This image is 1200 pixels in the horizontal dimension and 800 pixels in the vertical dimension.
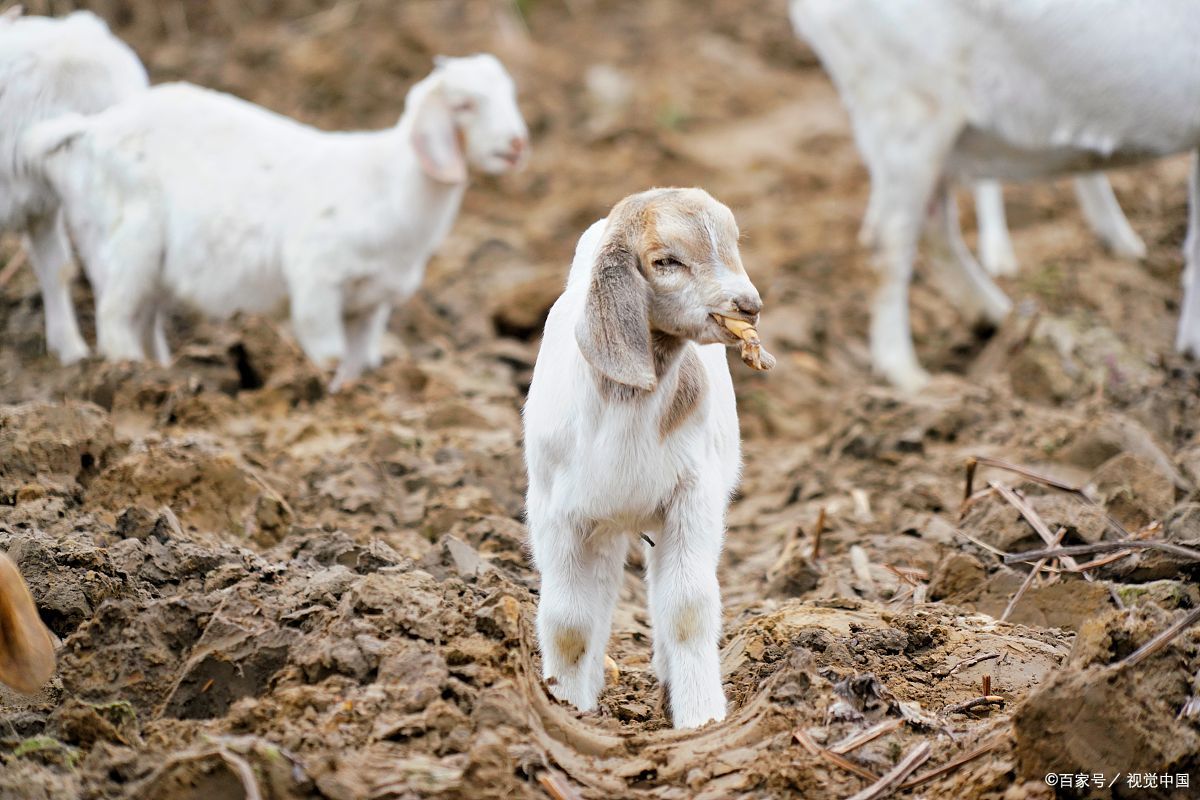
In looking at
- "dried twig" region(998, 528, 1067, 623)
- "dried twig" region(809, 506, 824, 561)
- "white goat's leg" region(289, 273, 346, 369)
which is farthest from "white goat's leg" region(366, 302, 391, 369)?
"dried twig" region(998, 528, 1067, 623)

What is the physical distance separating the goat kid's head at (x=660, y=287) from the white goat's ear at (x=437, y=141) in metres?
4.38

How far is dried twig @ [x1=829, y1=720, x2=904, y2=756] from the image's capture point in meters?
3.65

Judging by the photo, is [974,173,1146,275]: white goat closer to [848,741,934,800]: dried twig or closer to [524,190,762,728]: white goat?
[524,190,762,728]: white goat

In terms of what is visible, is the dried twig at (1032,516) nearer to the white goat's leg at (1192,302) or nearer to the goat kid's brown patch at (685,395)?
the goat kid's brown patch at (685,395)

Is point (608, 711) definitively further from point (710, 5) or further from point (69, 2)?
point (710, 5)

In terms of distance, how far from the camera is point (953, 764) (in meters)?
3.64

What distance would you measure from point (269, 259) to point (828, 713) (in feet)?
17.9

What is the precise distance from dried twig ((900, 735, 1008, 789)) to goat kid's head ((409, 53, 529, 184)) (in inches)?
207

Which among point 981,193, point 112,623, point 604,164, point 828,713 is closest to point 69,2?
point 604,164

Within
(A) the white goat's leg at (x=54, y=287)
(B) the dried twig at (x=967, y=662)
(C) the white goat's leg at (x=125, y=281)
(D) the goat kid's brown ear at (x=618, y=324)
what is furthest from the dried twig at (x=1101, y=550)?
(A) the white goat's leg at (x=54, y=287)

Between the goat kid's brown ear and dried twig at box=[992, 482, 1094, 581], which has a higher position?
the goat kid's brown ear

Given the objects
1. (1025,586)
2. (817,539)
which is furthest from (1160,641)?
(817,539)

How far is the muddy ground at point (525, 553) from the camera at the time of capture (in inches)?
140

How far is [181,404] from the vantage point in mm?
7000
